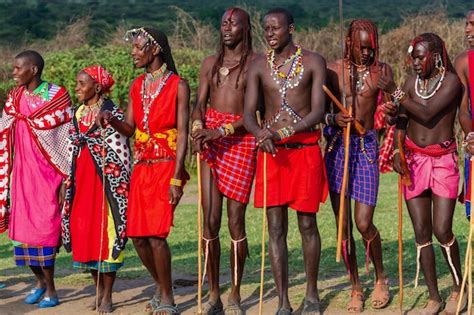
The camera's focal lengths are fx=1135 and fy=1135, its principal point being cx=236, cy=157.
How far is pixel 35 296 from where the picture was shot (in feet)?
30.9

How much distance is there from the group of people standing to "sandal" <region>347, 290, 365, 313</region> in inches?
0.7

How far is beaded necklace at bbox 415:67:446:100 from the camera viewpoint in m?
8.23

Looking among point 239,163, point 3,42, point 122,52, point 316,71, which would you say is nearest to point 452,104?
point 316,71

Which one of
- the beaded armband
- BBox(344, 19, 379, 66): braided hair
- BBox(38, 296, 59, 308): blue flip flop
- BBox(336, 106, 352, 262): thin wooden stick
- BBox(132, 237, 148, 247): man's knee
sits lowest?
BBox(38, 296, 59, 308): blue flip flop

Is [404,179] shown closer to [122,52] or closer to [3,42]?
[122,52]

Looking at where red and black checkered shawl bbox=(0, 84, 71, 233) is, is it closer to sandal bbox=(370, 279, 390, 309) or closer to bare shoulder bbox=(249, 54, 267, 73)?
bare shoulder bbox=(249, 54, 267, 73)

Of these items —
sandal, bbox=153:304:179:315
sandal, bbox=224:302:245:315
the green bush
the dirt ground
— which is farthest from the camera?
the green bush

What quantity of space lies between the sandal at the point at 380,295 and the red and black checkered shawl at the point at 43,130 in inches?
106

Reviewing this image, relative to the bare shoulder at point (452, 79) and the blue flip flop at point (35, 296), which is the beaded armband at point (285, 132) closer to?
the bare shoulder at point (452, 79)

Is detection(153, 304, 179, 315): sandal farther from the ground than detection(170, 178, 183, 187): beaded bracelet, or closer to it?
closer to it

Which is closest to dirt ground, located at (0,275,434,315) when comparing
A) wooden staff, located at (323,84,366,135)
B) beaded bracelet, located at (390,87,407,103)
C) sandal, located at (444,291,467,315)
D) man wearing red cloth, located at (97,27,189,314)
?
sandal, located at (444,291,467,315)

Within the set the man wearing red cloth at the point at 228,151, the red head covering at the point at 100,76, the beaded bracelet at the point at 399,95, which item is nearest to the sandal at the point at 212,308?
the man wearing red cloth at the point at 228,151

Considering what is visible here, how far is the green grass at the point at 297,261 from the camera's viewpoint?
948 cm

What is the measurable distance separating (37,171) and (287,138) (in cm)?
227
